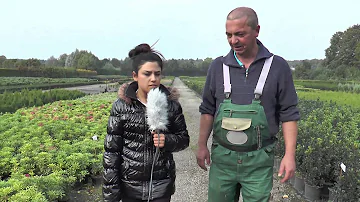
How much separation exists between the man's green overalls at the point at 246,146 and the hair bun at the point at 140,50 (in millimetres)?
526

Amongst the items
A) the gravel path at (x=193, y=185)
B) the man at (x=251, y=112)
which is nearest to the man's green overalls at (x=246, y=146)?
the man at (x=251, y=112)

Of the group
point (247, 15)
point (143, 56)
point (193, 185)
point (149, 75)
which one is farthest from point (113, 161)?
point (193, 185)

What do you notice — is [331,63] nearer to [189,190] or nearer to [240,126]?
[189,190]

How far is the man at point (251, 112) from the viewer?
1.80m

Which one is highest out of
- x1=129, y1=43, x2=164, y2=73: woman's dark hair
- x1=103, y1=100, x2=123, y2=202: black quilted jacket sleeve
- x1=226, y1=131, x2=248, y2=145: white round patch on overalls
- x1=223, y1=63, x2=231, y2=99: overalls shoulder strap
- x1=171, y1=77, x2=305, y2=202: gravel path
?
x1=129, y1=43, x2=164, y2=73: woman's dark hair

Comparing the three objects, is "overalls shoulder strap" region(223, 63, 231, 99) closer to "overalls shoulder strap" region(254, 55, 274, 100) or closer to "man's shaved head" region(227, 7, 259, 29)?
"overalls shoulder strap" region(254, 55, 274, 100)

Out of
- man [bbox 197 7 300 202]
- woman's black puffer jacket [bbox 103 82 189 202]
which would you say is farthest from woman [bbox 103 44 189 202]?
man [bbox 197 7 300 202]

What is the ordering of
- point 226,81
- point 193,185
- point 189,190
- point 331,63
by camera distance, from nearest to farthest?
point 226,81
point 189,190
point 193,185
point 331,63

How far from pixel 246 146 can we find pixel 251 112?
0.21 m

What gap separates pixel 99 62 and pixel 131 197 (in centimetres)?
8504

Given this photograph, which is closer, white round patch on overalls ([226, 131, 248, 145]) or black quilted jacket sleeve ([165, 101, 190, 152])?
white round patch on overalls ([226, 131, 248, 145])

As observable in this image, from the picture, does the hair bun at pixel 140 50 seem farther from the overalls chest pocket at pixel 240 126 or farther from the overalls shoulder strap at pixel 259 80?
the overalls chest pocket at pixel 240 126

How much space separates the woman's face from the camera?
1.99 meters

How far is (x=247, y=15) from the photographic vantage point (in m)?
1.78
